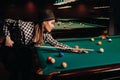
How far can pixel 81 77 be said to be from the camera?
2.00 metres

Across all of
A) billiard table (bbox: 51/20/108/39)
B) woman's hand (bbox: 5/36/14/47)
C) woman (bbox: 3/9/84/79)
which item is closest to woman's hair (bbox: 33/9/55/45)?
woman (bbox: 3/9/84/79)

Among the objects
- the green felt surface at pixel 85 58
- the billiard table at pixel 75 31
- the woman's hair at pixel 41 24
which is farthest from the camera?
the billiard table at pixel 75 31

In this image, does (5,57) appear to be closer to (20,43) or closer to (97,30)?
(20,43)

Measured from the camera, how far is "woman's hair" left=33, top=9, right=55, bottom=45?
8.25ft

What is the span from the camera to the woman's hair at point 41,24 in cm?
252

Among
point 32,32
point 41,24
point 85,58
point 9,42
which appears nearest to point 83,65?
point 85,58

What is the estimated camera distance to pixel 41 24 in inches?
101

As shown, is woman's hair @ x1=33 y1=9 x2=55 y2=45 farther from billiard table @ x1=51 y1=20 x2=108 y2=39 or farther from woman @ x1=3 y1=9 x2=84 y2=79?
billiard table @ x1=51 y1=20 x2=108 y2=39

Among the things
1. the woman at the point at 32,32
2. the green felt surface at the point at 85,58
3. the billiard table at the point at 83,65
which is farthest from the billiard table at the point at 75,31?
the billiard table at the point at 83,65

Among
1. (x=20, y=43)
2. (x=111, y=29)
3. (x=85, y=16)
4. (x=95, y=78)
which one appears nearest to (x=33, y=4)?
(x=85, y=16)

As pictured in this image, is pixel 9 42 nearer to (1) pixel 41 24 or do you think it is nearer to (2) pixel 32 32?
(2) pixel 32 32

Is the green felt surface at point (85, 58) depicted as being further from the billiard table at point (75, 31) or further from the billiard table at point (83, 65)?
the billiard table at point (75, 31)

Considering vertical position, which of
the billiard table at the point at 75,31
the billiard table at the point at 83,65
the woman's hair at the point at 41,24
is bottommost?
the billiard table at the point at 83,65

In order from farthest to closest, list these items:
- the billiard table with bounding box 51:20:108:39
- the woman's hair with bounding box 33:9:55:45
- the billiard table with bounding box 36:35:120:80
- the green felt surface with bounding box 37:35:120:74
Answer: the billiard table with bounding box 51:20:108:39 < the woman's hair with bounding box 33:9:55:45 < the green felt surface with bounding box 37:35:120:74 < the billiard table with bounding box 36:35:120:80
